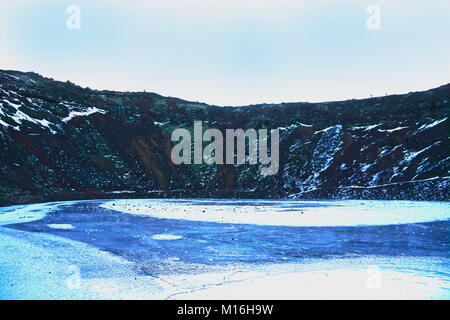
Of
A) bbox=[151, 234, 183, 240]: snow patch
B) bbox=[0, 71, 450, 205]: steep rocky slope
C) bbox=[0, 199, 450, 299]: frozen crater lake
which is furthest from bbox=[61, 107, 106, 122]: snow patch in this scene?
bbox=[151, 234, 183, 240]: snow patch

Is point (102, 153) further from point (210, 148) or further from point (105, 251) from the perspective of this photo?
point (105, 251)

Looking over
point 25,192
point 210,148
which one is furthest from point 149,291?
point 210,148

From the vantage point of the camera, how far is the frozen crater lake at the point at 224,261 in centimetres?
597

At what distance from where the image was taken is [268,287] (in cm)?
621

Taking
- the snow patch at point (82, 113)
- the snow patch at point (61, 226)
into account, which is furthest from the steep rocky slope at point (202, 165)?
the snow patch at point (61, 226)

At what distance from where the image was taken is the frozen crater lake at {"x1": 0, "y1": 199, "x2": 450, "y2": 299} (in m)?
5.97

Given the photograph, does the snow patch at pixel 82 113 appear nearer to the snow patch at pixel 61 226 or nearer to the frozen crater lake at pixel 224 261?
the snow patch at pixel 61 226
